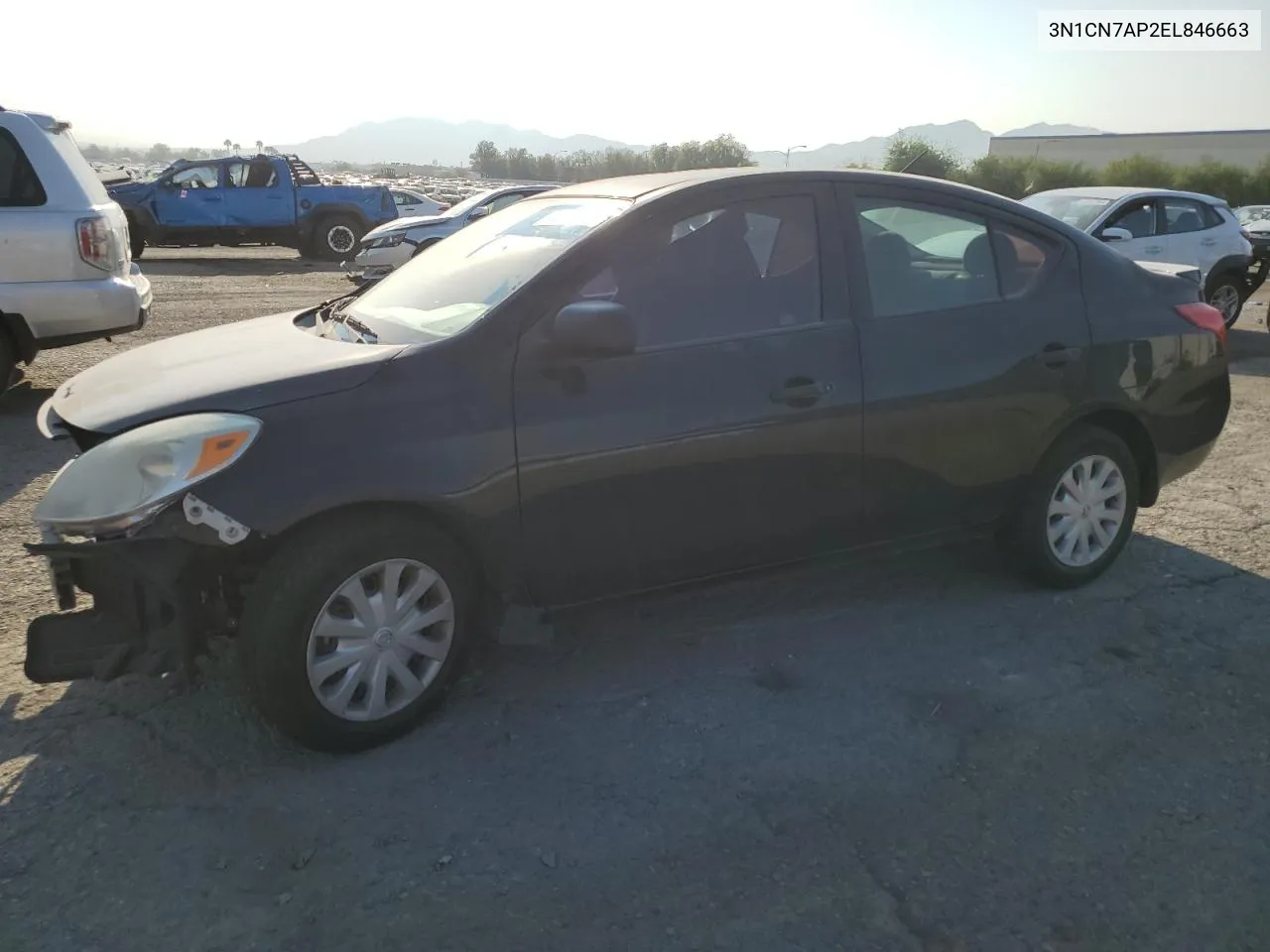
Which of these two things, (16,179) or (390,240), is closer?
(16,179)

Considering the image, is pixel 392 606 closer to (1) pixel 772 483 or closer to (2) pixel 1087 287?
(1) pixel 772 483

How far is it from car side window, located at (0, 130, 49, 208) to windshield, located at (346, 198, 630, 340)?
3.88 metres

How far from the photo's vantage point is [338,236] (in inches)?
788

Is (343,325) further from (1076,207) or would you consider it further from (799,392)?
(1076,207)

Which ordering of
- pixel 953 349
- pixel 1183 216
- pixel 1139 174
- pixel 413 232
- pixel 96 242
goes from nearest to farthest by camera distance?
pixel 953 349
pixel 96 242
pixel 1183 216
pixel 413 232
pixel 1139 174

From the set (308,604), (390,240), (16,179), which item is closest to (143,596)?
(308,604)

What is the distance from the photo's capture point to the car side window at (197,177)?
19.1m

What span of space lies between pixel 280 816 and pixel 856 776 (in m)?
1.68

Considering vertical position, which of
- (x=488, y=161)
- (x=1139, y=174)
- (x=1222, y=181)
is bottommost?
(x=1222, y=181)

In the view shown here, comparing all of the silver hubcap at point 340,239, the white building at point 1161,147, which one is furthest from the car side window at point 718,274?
the white building at point 1161,147

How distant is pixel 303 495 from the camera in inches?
114

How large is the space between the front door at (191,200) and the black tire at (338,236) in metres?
1.79

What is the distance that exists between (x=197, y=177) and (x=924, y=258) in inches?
729

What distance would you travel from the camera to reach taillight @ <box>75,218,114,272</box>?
670 cm
